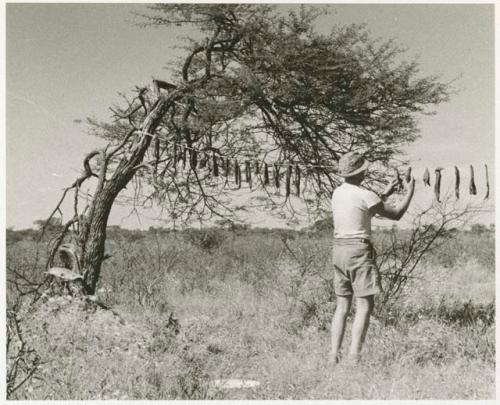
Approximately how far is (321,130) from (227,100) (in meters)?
1.16

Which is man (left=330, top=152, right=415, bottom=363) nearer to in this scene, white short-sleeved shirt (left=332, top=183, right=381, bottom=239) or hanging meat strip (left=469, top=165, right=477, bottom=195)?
white short-sleeved shirt (left=332, top=183, right=381, bottom=239)

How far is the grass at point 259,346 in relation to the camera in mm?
3934

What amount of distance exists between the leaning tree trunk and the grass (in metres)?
0.49

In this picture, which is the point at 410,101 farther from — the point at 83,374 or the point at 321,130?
the point at 83,374

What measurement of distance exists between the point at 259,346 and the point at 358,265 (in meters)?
1.40

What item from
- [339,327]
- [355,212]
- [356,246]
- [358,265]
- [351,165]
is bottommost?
[339,327]

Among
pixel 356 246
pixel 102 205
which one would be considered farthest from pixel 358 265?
pixel 102 205

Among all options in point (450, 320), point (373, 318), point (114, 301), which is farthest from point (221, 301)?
point (450, 320)

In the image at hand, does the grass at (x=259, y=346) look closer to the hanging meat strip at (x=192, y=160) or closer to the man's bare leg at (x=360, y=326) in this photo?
the man's bare leg at (x=360, y=326)

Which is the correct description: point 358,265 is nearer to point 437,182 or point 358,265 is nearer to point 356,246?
point 356,246

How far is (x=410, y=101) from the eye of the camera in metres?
6.36

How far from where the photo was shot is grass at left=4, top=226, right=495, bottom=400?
393 cm

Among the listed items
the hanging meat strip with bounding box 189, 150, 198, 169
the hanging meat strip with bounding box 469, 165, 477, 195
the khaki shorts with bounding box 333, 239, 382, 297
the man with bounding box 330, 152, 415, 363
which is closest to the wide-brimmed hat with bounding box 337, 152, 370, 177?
the man with bounding box 330, 152, 415, 363

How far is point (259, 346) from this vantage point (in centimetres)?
511
